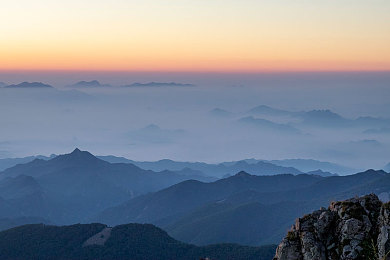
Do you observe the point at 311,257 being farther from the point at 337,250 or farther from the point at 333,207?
the point at 333,207

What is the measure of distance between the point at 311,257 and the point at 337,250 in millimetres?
2911

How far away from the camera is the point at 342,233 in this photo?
2239 inches

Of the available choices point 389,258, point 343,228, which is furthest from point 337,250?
point 389,258

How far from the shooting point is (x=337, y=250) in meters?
55.9

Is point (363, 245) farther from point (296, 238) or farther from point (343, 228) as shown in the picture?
point (296, 238)

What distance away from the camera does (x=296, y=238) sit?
5912 cm

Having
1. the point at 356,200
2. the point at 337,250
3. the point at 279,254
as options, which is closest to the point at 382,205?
the point at 356,200

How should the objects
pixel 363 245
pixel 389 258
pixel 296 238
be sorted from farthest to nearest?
1. pixel 296 238
2. pixel 363 245
3. pixel 389 258

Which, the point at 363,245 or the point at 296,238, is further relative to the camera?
the point at 296,238

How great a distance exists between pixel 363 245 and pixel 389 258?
416 centimetres

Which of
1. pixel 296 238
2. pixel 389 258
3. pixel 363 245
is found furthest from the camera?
pixel 296 238

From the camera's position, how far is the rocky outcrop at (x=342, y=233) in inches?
2144

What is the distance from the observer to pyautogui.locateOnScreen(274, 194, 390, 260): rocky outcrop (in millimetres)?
54469

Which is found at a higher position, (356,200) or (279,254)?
(356,200)
